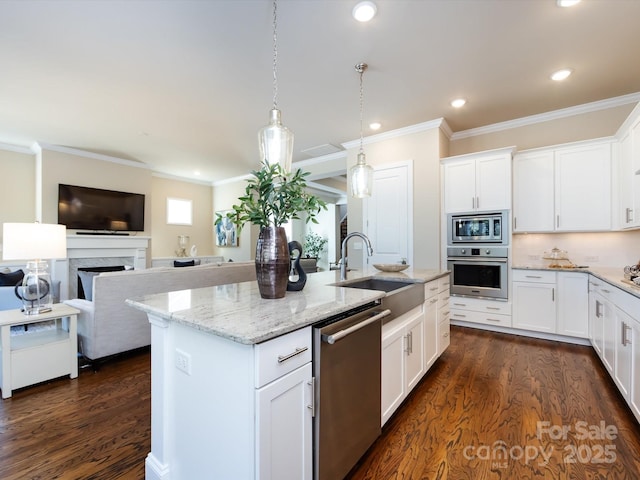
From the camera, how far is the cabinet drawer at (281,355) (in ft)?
3.29

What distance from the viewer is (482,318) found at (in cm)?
386

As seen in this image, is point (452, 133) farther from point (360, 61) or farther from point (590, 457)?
point (590, 457)

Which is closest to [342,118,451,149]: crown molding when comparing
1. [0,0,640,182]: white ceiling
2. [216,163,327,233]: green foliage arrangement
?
[0,0,640,182]: white ceiling

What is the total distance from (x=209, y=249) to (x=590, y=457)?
7.83 meters

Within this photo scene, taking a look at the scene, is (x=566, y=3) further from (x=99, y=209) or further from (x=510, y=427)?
(x=99, y=209)

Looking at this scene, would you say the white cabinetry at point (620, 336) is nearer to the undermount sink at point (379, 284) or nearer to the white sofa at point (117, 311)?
the undermount sink at point (379, 284)

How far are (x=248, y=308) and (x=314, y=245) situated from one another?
826cm

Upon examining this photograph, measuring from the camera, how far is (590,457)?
5.35 ft

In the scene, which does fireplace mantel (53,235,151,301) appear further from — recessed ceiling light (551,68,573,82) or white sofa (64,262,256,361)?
recessed ceiling light (551,68,573,82)

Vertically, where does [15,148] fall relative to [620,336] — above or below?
above

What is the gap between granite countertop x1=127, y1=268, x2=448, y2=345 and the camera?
103 cm

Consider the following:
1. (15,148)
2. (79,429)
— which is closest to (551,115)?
(79,429)

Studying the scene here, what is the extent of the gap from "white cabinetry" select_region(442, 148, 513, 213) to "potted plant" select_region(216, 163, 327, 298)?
321cm

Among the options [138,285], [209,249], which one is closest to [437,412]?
[138,285]
